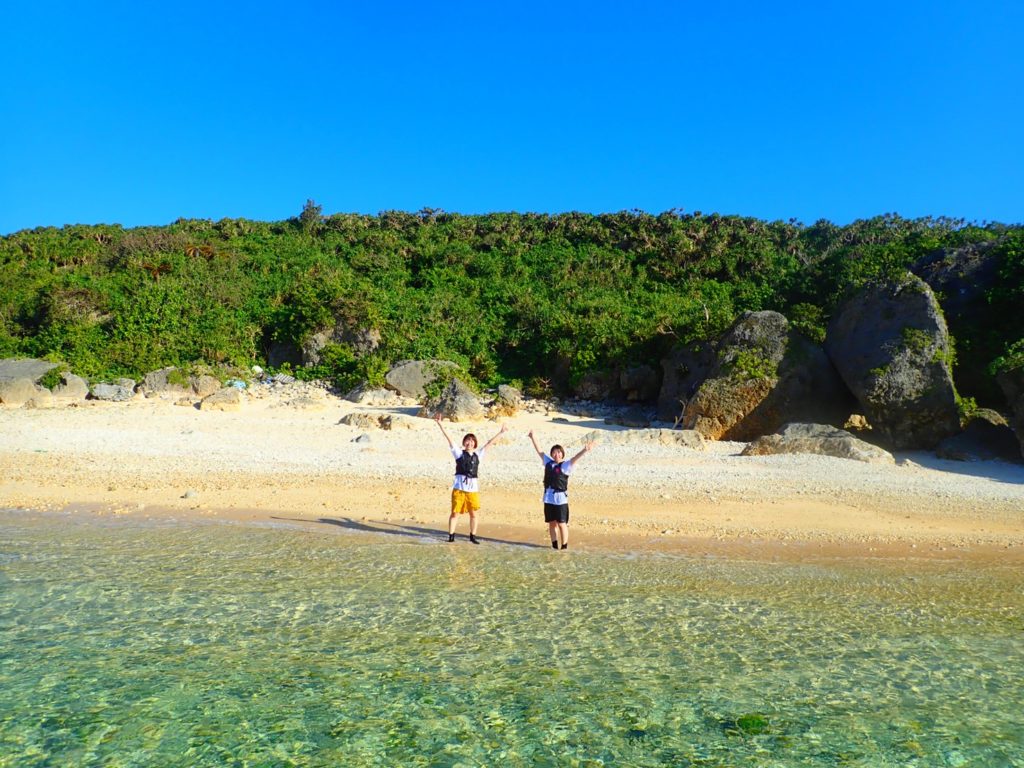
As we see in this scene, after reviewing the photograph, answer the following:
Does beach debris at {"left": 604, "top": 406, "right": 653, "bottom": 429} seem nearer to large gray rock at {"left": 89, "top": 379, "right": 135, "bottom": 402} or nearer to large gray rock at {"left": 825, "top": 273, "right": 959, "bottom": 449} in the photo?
large gray rock at {"left": 825, "top": 273, "right": 959, "bottom": 449}

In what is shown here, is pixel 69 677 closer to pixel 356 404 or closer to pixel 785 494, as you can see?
pixel 785 494

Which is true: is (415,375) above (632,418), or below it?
above

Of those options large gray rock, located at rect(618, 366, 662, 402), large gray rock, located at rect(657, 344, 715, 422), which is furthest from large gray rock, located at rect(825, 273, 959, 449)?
large gray rock, located at rect(618, 366, 662, 402)

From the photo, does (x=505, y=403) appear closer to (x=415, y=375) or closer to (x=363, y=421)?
(x=415, y=375)

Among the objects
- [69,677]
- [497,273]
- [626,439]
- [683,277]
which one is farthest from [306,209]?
[69,677]

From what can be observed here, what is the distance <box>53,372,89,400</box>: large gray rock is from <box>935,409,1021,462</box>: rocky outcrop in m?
22.2

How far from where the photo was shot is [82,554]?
8.26 meters

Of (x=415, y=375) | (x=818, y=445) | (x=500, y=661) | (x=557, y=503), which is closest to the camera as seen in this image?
(x=500, y=661)

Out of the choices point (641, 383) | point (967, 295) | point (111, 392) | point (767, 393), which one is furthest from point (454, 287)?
point (967, 295)

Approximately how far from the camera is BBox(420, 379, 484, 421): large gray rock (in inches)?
698

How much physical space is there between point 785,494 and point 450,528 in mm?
5634

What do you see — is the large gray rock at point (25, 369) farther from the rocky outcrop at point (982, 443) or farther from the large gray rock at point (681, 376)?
the rocky outcrop at point (982, 443)

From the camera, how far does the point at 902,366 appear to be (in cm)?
1468

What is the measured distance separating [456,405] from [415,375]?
12.8ft
